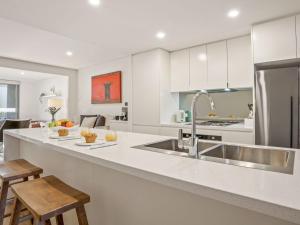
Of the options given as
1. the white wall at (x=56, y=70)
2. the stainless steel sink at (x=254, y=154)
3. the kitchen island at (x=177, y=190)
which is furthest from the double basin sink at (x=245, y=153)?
the white wall at (x=56, y=70)

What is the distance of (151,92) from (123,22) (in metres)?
1.49

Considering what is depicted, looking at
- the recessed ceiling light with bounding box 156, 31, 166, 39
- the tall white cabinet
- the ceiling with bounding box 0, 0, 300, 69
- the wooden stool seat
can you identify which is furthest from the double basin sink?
the tall white cabinet

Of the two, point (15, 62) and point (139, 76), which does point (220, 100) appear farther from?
point (15, 62)

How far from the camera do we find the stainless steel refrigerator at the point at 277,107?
2305mm

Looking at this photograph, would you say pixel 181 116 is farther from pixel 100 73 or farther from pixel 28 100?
pixel 28 100

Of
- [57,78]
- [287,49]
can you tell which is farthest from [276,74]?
[57,78]

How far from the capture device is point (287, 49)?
2.44 m

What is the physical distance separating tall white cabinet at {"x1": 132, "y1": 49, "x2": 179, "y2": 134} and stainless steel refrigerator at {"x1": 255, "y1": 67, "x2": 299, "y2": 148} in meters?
1.67

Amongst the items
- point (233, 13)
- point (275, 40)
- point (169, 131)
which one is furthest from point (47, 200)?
point (275, 40)

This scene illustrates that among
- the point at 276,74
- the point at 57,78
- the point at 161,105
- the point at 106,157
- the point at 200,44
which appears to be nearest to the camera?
the point at 106,157

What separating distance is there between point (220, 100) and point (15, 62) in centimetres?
480

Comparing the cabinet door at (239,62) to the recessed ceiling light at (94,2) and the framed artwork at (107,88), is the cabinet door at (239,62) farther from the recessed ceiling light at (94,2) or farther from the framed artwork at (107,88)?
the framed artwork at (107,88)

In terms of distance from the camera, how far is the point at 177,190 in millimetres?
994

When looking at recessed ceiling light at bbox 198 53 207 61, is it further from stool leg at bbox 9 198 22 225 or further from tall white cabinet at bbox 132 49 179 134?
stool leg at bbox 9 198 22 225
